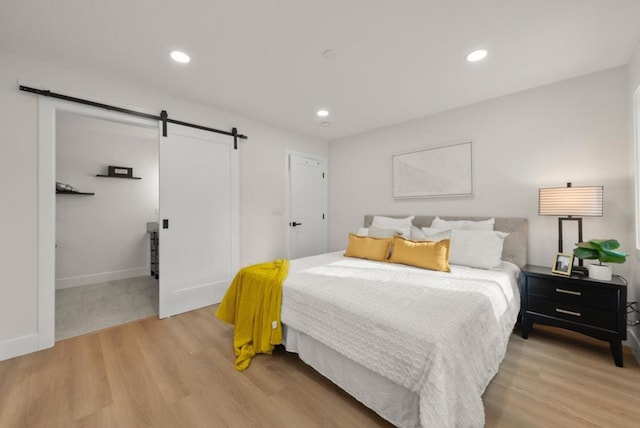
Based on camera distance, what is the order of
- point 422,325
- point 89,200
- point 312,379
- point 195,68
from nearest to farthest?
point 422,325
point 312,379
point 195,68
point 89,200

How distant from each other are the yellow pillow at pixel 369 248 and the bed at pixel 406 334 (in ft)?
1.77

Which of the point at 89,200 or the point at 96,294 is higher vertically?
the point at 89,200

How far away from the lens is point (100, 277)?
14.0 feet

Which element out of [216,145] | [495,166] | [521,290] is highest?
Result: [216,145]

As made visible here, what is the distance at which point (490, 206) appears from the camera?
301cm

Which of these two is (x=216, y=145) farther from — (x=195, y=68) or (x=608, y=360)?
(x=608, y=360)

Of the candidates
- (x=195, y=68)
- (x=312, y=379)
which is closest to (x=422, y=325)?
(x=312, y=379)

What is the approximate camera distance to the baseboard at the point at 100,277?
3.95m

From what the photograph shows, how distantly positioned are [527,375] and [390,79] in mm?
2706

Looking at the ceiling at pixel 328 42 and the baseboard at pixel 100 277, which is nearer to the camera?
the ceiling at pixel 328 42

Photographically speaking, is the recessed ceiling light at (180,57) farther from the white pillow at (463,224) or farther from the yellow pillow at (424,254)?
the white pillow at (463,224)

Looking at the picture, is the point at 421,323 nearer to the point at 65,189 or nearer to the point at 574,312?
the point at 574,312

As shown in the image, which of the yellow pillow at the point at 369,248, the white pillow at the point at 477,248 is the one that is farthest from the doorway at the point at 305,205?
the white pillow at the point at 477,248

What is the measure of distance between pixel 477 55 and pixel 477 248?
1737 millimetres
